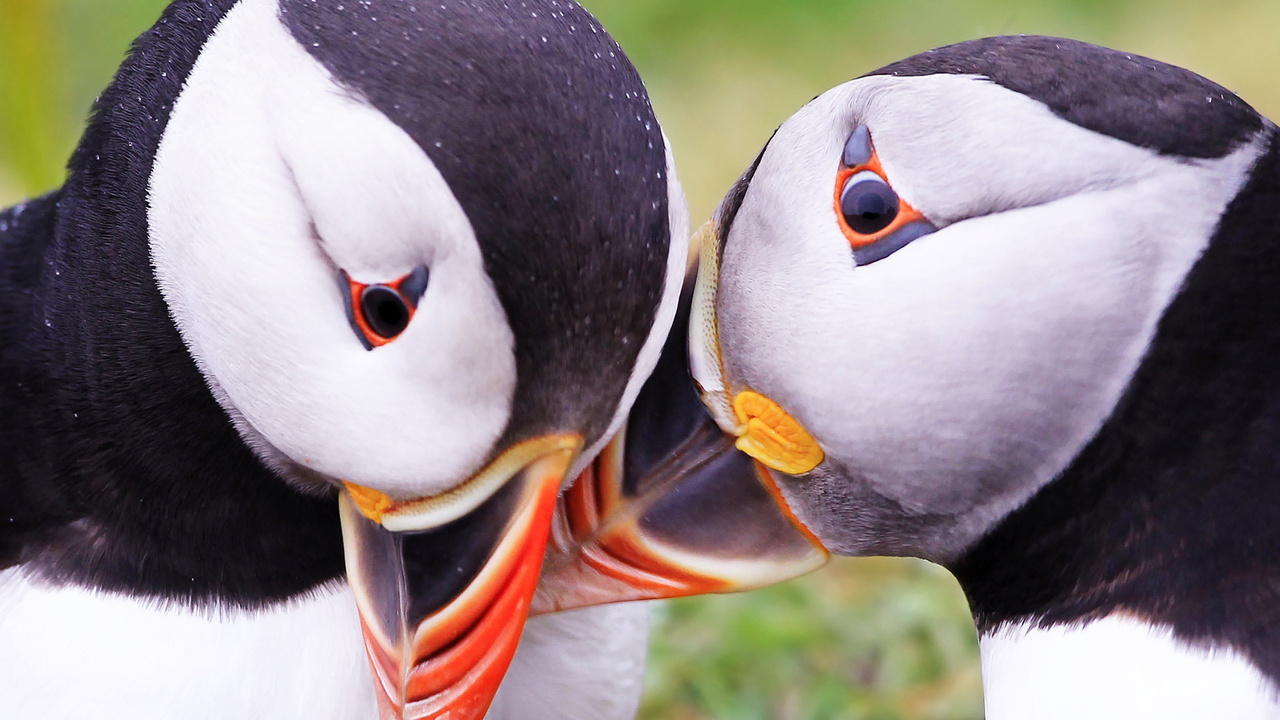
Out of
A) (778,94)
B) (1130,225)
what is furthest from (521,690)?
(778,94)

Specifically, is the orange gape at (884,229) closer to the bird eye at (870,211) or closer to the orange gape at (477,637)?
the bird eye at (870,211)

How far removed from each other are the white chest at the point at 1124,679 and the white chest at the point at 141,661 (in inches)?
38.0

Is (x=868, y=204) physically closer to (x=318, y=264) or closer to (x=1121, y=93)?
(x=1121, y=93)

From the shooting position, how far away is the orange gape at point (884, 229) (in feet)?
5.67

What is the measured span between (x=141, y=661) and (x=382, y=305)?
709mm

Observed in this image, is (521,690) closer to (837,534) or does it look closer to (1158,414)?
(837,534)

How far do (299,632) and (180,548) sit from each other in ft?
0.67

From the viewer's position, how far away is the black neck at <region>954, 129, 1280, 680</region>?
1.72 metres

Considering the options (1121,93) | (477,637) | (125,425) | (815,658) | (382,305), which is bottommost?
(815,658)

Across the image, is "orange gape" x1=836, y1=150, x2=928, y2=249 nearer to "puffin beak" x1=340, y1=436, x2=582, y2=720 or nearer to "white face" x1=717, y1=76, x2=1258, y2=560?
"white face" x1=717, y1=76, x2=1258, y2=560

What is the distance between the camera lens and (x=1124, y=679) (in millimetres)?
1724

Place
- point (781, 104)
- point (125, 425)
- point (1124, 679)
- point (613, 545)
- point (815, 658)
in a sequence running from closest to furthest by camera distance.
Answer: point (1124, 679) < point (125, 425) < point (613, 545) < point (815, 658) < point (781, 104)

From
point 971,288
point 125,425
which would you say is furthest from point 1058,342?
point 125,425

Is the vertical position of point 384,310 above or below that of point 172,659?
above
